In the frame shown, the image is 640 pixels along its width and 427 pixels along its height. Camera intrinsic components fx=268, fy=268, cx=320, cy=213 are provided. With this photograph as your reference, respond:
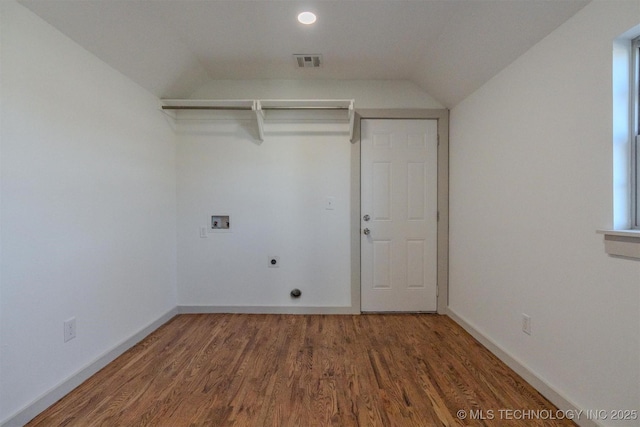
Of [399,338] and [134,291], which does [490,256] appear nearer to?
[399,338]

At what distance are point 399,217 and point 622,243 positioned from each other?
68.1 inches

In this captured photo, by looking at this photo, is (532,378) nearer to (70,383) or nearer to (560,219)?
(560,219)

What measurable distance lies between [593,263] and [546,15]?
4.42ft

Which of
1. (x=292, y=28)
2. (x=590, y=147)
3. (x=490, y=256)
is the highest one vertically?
(x=292, y=28)

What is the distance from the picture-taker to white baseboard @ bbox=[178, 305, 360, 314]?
2.81m

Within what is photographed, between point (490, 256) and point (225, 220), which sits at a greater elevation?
point (225, 220)

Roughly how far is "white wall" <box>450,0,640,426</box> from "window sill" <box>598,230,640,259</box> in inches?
1.7

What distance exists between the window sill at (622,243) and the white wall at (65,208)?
285cm

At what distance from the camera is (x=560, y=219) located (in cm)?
150

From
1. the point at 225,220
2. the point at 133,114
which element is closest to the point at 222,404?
the point at 225,220

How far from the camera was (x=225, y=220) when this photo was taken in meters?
2.84

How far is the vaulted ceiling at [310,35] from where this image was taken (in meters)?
1.61

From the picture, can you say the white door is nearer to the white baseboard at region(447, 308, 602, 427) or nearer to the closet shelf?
the closet shelf

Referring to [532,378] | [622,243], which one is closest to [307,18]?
[622,243]
